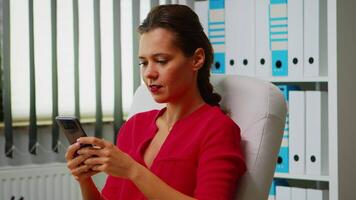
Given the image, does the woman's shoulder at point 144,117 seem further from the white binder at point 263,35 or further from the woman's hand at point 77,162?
the white binder at point 263,35

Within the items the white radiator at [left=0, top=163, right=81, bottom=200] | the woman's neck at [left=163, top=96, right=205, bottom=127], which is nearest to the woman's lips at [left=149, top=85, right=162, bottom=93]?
the woman's neck at [left=163, top=96, right=205, bottom=127]

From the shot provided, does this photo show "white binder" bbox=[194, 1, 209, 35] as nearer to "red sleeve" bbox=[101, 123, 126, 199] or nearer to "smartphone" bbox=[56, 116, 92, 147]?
"red sleeve" bbox=[101, 123, 126, 199]

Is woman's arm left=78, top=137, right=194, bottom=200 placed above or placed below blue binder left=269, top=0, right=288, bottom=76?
below

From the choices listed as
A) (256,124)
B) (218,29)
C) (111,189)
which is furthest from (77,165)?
(218,29)

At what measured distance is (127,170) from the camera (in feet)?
4.05

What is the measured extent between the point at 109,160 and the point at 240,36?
158 centimetres

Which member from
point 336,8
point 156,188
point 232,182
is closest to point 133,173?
point 156,188

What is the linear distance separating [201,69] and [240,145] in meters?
0.23

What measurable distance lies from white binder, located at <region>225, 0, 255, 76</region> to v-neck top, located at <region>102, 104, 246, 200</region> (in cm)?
127

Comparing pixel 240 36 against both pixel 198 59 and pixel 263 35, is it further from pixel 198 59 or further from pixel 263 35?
pixel 198 59

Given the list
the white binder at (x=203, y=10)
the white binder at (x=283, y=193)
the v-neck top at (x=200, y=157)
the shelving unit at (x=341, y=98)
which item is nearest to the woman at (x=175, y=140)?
the v-neck top at (x=200, y=157)

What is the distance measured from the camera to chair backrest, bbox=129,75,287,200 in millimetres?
1324

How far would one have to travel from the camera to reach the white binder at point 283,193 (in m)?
2.57

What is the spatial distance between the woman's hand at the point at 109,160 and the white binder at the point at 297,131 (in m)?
1.43
